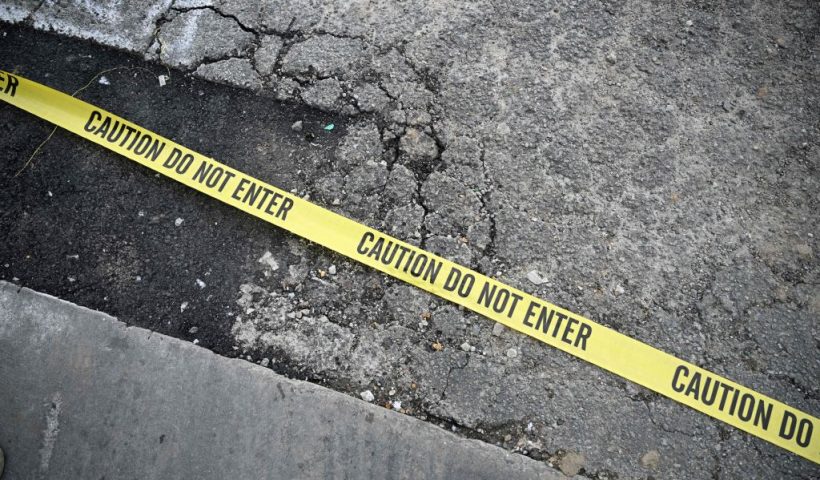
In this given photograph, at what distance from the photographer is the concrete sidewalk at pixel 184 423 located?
260 centimetres

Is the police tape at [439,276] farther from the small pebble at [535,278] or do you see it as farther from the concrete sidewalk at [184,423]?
the concrete sidewalk at [184,423]

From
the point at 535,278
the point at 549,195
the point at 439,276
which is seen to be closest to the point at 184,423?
the point at 439,276

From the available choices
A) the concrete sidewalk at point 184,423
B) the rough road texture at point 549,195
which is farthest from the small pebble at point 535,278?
the concrete sidewalk at point 184,423

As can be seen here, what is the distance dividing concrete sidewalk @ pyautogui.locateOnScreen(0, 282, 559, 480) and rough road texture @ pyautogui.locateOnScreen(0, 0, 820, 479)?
13cm

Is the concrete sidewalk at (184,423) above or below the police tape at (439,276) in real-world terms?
below

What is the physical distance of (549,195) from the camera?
309cm

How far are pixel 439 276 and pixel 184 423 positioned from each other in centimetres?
140

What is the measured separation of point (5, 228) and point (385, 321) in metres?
2.07

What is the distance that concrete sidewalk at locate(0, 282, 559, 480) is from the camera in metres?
2.60

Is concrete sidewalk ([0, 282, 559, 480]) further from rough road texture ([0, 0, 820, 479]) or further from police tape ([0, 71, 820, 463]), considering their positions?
police tape ([0, 71, 820, 463])

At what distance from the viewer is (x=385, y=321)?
2852 millimetres

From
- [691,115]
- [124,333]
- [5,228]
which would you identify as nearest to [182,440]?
[124,333]

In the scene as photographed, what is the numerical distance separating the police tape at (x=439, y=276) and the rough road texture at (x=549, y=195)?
2.7 inches

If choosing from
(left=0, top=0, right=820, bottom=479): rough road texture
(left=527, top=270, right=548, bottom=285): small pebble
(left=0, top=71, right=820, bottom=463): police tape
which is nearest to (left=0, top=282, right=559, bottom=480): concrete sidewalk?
(left=0, top=0, right=820, bottom=479): rough road texture
